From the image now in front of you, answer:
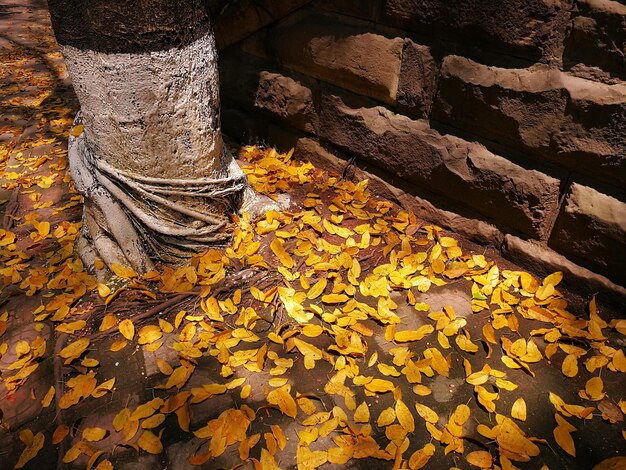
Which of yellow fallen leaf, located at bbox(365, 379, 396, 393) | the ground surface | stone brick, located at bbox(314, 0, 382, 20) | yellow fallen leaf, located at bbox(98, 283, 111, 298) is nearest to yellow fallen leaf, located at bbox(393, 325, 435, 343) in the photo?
the ground surface

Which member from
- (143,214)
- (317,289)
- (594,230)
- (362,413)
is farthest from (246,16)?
(362,413)

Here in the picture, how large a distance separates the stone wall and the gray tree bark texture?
0.80 meters

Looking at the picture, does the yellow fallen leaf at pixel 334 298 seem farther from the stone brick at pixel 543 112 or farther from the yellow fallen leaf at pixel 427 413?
the stone brick at pixel 543 112

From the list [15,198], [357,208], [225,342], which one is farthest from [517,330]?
[15,198]

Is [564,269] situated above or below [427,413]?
above

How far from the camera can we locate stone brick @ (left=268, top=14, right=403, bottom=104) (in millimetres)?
2514

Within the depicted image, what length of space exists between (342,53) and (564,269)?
1.72 meters

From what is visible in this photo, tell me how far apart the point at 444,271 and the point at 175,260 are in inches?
58.3

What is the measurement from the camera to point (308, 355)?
1.99 metres

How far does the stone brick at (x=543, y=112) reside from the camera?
1.91 metres

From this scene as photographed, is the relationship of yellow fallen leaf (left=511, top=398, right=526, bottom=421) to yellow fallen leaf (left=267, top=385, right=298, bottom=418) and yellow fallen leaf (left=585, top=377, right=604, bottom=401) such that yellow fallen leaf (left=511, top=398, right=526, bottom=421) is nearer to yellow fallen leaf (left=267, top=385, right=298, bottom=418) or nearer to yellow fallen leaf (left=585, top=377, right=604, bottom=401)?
yellow fallen leaf (left=585, top=377, right=604, bottom=401)

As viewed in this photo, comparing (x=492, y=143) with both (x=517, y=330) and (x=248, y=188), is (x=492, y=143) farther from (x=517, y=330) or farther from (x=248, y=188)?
(x=248, y=188)

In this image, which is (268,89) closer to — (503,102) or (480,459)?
(503,102)

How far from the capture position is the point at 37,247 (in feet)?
8.62
